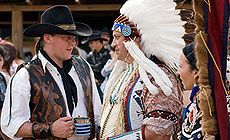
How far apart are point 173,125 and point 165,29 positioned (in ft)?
2.34

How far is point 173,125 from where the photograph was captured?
2.44 m

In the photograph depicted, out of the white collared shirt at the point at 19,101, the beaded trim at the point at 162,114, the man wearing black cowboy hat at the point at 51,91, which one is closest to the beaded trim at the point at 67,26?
the man wearing black cowboy hat at the point at 51,91

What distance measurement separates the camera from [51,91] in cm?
312

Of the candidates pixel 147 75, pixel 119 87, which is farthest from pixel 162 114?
pixel 119 87

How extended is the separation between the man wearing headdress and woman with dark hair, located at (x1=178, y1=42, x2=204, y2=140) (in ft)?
0.35

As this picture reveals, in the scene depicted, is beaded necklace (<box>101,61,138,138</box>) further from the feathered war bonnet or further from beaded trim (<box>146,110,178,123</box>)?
beaded trim (<box>146,110,178,123</box>)

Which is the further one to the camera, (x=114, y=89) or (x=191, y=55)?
(x=114, y=89)

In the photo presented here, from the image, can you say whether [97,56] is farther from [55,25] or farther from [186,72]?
[186,72]

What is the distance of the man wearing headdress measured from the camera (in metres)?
2.43

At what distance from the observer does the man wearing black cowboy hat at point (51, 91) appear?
3027 millimetres

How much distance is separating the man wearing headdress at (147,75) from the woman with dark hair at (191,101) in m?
0.11

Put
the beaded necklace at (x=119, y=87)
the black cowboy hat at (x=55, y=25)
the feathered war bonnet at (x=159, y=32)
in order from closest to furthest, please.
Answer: the feathered war bonnet at (x=159, y=32) < the beaded necklace at (x=119, y=87) < the black cowboy hat at (x=55, y=25)

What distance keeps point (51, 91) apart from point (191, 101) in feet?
4.30

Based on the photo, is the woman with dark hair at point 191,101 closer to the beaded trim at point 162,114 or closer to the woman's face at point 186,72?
the woman's face at point 186,72
